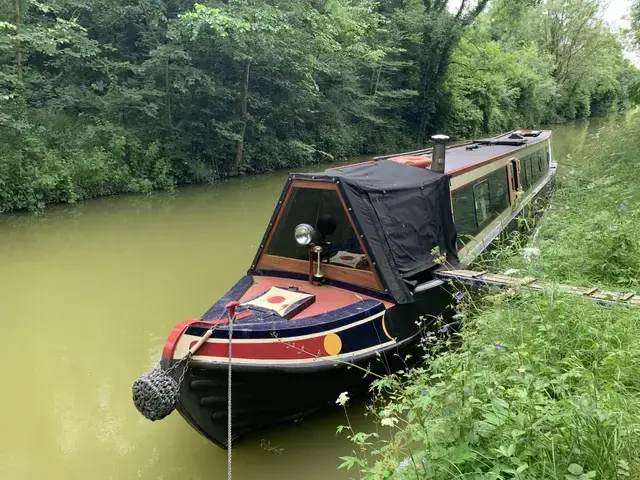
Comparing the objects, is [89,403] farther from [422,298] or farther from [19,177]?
[19,177]

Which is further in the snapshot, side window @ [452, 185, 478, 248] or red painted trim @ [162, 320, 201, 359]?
side window @ [452, 185, 478, 248]

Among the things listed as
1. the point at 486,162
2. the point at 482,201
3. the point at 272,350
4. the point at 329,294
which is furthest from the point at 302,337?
the point at 486,162

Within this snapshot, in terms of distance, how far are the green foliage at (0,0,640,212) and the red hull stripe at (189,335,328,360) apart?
9143 millimetres

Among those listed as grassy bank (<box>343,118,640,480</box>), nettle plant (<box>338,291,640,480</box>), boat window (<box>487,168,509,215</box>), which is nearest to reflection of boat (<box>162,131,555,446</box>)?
grassy bank (<box>343,118,640,480</box>)

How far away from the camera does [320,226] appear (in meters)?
4.83

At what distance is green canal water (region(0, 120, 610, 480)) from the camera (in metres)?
3.74

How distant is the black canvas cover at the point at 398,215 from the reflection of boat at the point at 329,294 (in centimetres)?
1

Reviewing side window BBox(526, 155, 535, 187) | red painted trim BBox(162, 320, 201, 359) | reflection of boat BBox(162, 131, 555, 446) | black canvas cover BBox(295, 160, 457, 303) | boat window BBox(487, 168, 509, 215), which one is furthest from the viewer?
side window BBox(526, 155, 535, 187)

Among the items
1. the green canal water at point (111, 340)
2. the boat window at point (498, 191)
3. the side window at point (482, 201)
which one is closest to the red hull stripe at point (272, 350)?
the green canal water at point (111, 340)

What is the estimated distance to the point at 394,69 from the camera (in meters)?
21.8

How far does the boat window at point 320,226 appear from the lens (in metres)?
4.77

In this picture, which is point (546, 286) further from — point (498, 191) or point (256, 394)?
point (498, 191)

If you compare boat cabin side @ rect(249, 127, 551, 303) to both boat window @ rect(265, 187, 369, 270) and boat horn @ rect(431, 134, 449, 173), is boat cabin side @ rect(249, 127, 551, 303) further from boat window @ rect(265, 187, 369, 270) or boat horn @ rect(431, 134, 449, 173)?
boat horn @ rect(431, 134, 449, 173)

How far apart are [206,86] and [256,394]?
462 inches
